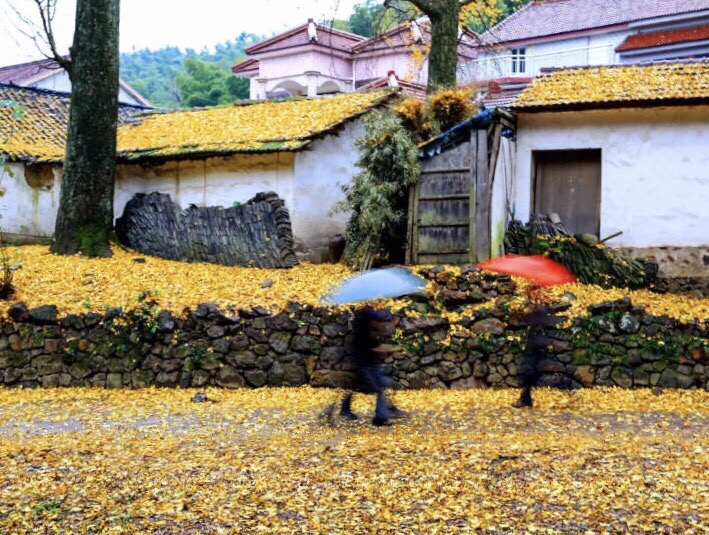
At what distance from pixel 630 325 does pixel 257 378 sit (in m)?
5.11

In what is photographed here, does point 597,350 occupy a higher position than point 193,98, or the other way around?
point 193,98

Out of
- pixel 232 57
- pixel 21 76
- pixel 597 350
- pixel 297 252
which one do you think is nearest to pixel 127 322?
pixel 297 252

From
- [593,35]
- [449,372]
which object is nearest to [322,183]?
[449,372]

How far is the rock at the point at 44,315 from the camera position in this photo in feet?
36.5

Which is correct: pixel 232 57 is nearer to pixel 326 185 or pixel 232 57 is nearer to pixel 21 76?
pixel 21 76

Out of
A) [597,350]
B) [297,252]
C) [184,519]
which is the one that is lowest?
[184,519]

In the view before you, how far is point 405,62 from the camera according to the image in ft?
97.7

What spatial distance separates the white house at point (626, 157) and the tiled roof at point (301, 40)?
15.9m

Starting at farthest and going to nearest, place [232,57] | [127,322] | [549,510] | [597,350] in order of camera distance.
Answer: [232,57] → [127,322] → [597,350] → [549,510]

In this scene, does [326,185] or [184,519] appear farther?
[326,185]

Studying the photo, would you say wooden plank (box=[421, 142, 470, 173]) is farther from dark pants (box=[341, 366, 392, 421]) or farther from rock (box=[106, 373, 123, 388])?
rock (box=[106, 373, 123, 388])

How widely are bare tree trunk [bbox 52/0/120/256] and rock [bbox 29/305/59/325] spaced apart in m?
2.76

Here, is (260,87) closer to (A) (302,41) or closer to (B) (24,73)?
(A) (302,41)

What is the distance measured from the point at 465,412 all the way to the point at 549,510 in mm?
3313
